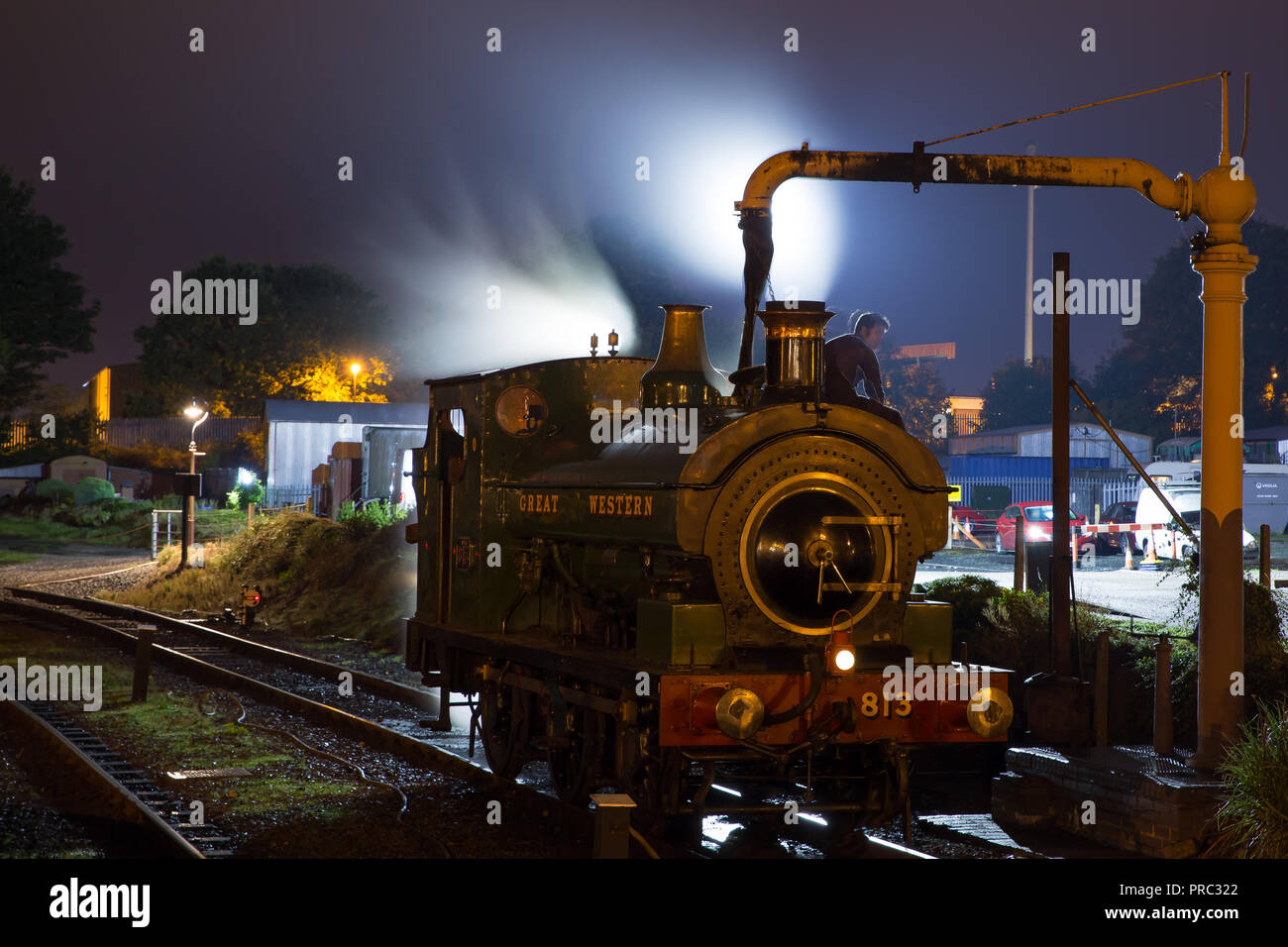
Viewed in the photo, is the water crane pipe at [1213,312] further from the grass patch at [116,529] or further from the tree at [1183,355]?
the tree at [1183,355]

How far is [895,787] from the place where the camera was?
7.57 m

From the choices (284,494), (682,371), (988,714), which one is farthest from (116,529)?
(988,714)

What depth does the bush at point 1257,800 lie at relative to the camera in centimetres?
709

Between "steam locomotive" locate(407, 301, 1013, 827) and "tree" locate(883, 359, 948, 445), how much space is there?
6148 centimetres

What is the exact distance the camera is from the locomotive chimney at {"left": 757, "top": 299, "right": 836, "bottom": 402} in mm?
7590

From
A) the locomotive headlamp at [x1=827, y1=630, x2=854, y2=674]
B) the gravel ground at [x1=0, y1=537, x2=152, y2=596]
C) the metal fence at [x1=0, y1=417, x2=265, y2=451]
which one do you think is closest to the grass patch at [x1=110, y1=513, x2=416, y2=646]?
the gravel ground at [x1=0, y1=537, x2=152, y2=596]

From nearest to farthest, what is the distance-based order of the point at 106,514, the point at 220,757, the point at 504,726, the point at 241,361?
the point at 504,726 < the point at 220,757 < the point at 106,514 < the point at 241,361

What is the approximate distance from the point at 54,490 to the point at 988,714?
4799cm

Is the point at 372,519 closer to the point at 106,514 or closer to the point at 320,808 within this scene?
the point at 320,808

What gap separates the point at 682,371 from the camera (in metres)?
8.88

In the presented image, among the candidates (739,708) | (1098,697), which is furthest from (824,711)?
(1098,697)

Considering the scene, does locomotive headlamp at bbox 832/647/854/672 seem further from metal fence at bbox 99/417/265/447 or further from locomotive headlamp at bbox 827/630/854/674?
metal fence at bbox 99/417/265/447

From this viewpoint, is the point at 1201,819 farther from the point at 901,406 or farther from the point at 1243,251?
the point at 901,406
